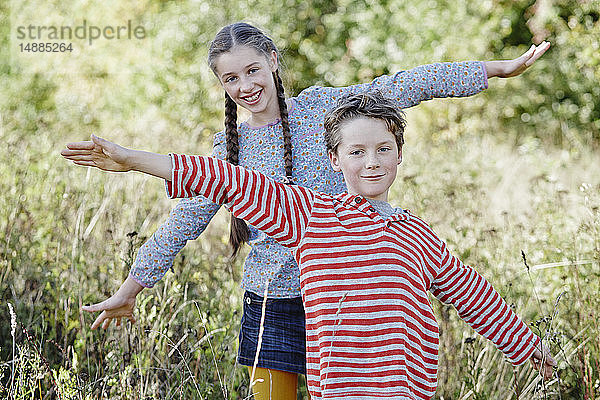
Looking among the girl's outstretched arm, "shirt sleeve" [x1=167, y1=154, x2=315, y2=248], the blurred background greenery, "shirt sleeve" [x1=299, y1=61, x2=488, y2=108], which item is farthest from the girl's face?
the girl's outstretched arm

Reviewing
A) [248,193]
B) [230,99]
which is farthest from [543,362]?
[230,99]

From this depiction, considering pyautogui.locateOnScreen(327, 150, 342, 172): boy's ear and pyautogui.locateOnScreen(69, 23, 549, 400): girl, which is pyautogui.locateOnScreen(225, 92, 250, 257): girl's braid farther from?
pyautogui.locateOnScreen(327, 150, 342, 172): boy's ear

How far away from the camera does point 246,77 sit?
6.79ft

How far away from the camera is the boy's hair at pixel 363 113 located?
5.76 ft

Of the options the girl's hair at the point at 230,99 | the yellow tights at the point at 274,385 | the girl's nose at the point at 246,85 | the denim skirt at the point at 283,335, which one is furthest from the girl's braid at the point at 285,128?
the yellow tights at the point at 274,385

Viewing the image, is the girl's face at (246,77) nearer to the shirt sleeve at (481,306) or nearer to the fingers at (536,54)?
the shirt sleeve at (481,306)

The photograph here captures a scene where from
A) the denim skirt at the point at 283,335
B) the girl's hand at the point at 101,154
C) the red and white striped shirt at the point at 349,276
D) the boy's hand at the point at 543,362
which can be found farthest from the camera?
the denim skirt at the point at 283,335

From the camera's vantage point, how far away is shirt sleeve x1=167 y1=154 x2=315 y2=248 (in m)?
1.57

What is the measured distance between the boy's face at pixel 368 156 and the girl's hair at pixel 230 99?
0.99 feet

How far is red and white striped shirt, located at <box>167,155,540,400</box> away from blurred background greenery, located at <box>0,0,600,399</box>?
0.51 m

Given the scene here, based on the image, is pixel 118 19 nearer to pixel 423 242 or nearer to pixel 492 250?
pixel 492 250

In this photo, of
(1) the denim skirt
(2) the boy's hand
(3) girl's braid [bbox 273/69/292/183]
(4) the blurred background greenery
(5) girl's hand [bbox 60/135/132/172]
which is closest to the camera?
(5) girl's hand [bbox 60/135/132/172]

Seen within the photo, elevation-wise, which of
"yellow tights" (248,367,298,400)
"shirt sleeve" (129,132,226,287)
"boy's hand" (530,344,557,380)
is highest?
"shirt sleeve" (129,132,226,287)

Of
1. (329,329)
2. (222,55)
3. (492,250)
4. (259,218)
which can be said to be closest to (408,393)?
(329,329)
